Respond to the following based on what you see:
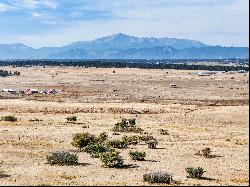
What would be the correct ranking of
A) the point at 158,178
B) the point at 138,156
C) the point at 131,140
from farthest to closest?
1. the point at 131,140
2. the point at 138,156
3. the point at 158,178

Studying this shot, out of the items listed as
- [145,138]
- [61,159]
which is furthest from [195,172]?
[145,138]

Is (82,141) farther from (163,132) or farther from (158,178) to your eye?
(158,178)

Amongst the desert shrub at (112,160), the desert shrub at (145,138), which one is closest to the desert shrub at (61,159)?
the desert shrub at (112,160)

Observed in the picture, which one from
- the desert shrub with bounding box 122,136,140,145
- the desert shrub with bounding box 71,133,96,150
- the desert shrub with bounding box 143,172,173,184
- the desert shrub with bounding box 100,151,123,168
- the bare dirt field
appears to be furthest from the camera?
the desert shrub with bounding box 122,136,140,145

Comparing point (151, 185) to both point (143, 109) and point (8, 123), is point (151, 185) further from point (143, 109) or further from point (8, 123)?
point (143, 109)

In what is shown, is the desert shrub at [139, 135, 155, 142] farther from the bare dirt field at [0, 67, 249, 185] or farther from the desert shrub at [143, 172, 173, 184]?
the desert shrub at [143, 172, 173, 184]

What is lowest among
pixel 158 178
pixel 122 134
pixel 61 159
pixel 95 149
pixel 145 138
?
pixel 122 134

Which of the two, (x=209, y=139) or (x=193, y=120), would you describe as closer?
(x=209, y=139)

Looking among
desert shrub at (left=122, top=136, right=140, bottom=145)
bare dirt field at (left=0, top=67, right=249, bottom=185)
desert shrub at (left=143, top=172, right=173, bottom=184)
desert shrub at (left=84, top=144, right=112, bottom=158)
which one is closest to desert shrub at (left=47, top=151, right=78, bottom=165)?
bare dirt field at (left=0, top=67, right=249, bottom=185)

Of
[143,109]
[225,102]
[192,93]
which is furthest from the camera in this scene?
[192,93]

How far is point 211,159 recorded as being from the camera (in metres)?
36.1

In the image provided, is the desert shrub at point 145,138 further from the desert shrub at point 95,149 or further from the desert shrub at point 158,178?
the desert shrub at point 158,178

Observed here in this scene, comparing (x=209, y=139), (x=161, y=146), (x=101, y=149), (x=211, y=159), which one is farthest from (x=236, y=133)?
(x=101, y=149)

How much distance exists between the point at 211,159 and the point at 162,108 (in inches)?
1582
